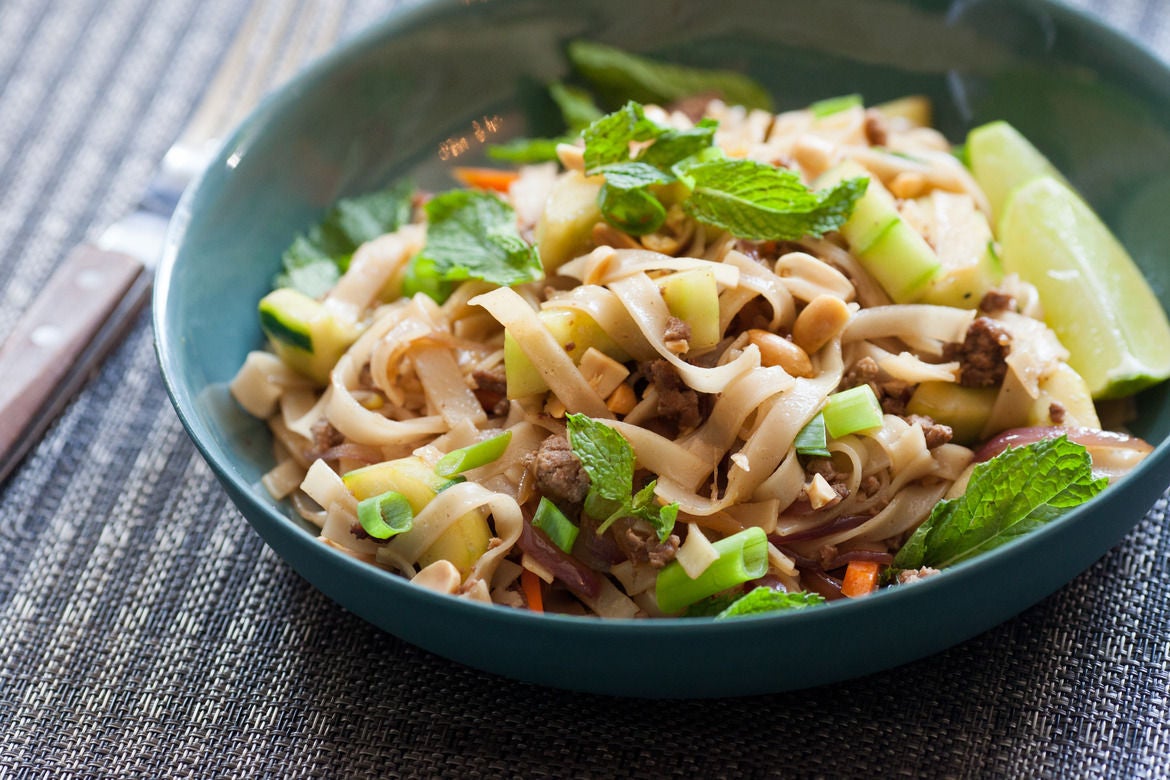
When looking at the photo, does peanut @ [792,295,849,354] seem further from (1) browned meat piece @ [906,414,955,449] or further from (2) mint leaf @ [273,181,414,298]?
(2) mint leaf @ [273,181,414,298]

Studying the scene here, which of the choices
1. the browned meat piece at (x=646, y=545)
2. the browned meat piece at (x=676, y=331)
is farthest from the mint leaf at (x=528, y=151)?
the browned meat piece at (x=646, y=545)

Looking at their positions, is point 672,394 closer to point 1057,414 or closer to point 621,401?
point 621,401

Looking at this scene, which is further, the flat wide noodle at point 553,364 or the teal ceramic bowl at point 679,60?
the flat wide noodle at point 553,364

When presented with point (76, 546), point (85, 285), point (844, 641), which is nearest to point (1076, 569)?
point (844, 641)

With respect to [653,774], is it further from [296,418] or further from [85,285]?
[85,285]

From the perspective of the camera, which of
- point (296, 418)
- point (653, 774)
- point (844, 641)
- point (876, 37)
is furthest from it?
point (876, 37)

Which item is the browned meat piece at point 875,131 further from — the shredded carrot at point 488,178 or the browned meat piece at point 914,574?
the browned meat piece at point 914,574
